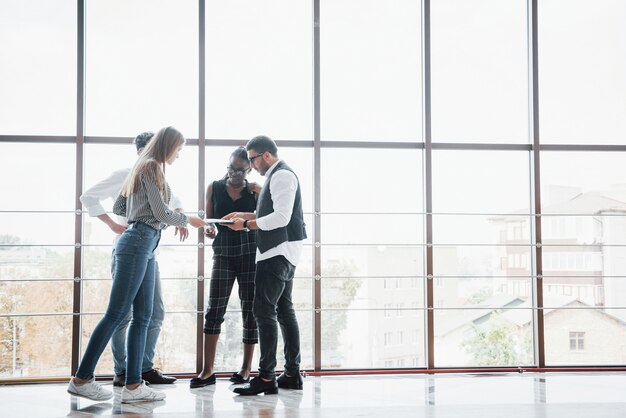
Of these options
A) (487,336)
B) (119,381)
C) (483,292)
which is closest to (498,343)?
(487,336)

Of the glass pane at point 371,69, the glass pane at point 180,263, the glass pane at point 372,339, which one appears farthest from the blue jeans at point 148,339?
the glass pane at point 371,69

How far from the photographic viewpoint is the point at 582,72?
371 centimetres

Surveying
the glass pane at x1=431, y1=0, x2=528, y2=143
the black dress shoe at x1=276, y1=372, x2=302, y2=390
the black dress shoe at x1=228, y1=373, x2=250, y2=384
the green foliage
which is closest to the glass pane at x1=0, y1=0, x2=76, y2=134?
the black dress shoe at x1=228, y1=373, x2=250, y2=384

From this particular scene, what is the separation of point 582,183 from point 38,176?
347 cm

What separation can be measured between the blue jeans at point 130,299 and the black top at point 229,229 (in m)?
0.52

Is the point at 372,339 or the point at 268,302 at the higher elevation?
the point at 268,302

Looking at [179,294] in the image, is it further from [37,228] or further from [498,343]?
[498,343]

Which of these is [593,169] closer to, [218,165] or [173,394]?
[218,165]

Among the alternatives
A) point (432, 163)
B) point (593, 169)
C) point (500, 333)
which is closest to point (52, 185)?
point (432, 163)

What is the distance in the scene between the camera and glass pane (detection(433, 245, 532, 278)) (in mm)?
3574

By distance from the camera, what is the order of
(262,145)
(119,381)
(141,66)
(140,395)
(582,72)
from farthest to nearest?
(582,72) → (141,66) → (119,381) → (262,145) → (140,395)

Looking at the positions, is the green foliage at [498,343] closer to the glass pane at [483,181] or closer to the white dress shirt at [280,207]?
the glass pane at [483,181]

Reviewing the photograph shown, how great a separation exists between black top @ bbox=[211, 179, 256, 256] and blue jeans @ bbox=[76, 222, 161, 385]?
0.52m

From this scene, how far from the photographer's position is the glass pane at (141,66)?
11.3 ft
